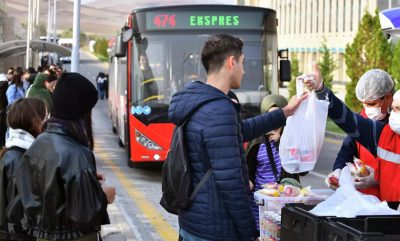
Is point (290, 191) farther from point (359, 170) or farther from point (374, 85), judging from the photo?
point (374, 85)

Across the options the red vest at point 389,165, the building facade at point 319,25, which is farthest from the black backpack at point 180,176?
the building facade at point 319,25

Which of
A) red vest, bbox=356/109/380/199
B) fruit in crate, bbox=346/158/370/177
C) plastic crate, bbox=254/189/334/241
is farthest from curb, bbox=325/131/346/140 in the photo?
plastic crate, bbox=254/189/334/241

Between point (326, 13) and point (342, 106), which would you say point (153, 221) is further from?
point (326, 13)

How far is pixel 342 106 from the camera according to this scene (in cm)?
508

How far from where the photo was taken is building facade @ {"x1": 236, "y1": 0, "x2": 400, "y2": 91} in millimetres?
52838

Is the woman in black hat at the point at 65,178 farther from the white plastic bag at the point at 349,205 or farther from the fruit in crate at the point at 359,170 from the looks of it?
the fruit in crate at the point at 359,170

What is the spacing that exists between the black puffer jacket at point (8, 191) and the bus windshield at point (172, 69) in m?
9.13

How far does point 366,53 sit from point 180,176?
30608 millimetres

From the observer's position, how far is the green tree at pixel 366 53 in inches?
1313

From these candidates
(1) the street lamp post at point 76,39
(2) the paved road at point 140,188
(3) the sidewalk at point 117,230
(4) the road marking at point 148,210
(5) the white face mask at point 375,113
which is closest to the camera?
(5) the white face mask at point 375,113

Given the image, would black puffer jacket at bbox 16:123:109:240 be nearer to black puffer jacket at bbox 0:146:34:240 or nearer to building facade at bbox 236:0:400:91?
black puffer jacket at bbox 0:146:34:240

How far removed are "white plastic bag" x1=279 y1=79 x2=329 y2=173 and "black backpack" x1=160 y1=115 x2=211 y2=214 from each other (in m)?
0.76

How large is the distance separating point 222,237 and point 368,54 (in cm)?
3029

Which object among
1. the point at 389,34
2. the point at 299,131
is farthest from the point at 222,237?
the point at 389,34
